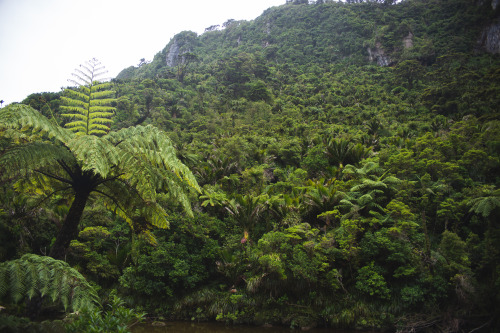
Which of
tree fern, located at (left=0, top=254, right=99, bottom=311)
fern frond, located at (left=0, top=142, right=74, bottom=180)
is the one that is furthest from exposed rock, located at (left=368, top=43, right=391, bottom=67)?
tree fern, located at (left=0, top=254, right=99, bottom=311)

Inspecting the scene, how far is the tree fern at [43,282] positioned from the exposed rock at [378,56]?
4854 centimetres

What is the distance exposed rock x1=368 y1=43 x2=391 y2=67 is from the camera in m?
42.6

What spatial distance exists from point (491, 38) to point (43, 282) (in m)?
47.0

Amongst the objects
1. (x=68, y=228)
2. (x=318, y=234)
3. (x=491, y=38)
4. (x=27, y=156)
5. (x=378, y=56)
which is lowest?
(x=318, y=234)

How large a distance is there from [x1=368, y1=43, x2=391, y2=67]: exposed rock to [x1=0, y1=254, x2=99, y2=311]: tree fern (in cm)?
4854

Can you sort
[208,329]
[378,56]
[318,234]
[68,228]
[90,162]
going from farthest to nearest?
[378,56]
[318,234]
[208,329]
[68,228]
[90,162]

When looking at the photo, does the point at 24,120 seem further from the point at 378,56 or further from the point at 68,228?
the point at 378,56

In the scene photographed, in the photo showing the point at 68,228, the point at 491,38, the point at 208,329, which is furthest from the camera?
the point at 491,38

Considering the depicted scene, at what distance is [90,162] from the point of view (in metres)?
3.27

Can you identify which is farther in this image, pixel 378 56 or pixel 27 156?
pixel 378 56

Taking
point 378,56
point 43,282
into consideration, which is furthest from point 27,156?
point 378,56

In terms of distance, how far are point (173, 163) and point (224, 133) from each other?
1850 cm

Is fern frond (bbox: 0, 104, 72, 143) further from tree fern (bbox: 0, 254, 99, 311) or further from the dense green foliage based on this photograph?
tree fern (bbox: 0, 254, 99, 311)

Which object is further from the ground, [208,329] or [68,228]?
[68,228]
